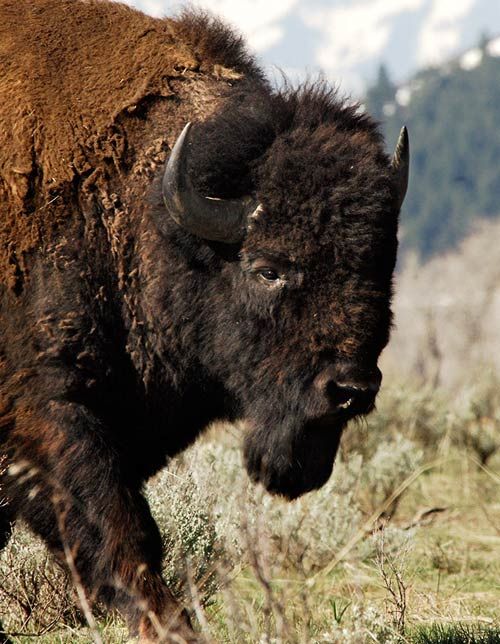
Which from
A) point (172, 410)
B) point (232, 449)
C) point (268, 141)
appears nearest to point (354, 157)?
point (268, 141)

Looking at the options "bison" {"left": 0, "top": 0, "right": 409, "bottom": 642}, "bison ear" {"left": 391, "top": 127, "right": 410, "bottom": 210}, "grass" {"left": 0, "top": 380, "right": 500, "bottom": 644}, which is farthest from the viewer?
"bison ear" {"left": 391, "top": 127, "right": 410, "bottom": 210}

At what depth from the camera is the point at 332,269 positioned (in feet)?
13.3

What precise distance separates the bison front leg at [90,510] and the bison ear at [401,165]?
1622 millimetres

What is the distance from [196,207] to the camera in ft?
13.5

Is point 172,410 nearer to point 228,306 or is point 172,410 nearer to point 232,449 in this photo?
point 228,306

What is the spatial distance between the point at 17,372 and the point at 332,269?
4.19 ft

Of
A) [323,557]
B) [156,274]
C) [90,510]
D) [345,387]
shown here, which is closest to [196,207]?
[156,274]

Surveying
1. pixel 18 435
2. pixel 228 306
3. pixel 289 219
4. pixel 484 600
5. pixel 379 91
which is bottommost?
pixel 379 91

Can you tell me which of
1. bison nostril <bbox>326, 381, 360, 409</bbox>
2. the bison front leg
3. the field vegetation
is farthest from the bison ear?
the bison front leg

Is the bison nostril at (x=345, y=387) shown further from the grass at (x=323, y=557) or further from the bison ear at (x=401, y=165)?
the bison ear at (x=401, y=165)

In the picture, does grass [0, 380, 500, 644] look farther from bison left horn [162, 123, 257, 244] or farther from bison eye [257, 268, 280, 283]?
bison left horn [162, 123, 257, 244]

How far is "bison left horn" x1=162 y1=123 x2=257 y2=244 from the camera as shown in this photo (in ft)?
13.3

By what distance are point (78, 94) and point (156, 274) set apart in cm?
81

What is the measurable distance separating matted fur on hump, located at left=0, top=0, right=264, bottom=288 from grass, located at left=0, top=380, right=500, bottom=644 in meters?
1.40
